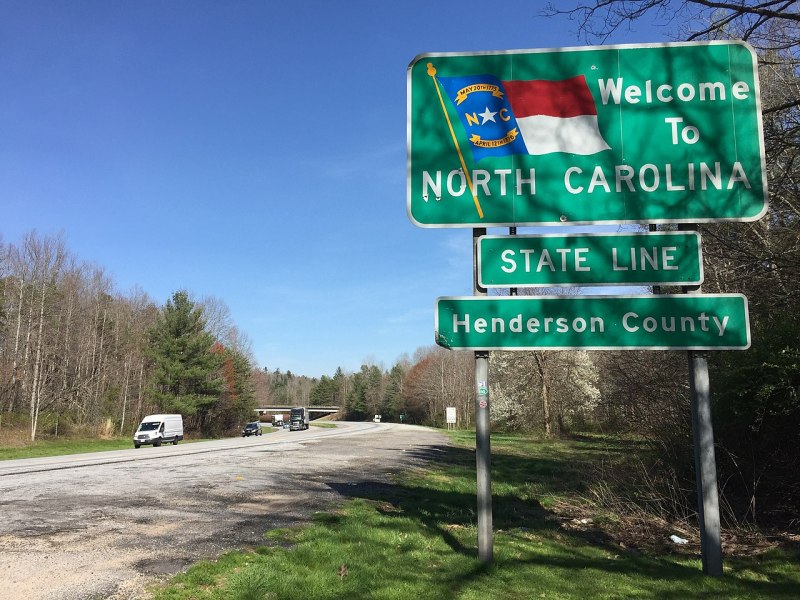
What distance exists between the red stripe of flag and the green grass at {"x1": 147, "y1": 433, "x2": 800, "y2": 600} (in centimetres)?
526

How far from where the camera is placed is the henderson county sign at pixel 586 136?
258 inches

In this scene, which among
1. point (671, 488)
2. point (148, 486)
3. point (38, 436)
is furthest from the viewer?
point (38, 436)

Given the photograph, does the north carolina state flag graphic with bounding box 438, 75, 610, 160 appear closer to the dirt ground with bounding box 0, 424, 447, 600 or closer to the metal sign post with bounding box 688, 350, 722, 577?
the metal sign post with bounding box 688, 350, 722, 577

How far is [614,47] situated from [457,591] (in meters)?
6.34

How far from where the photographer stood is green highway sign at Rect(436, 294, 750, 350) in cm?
610

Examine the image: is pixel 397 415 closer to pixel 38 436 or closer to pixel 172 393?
pixel 172 393

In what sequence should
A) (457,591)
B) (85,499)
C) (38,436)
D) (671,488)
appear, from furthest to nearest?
(38,436)
(85,499)
(671,488)
(457,591)

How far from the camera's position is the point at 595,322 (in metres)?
6.28

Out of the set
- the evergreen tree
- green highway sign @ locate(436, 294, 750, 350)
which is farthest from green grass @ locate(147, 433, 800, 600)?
the evergreen tree

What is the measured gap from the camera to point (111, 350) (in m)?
57.5

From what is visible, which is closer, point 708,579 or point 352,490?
point 708,579

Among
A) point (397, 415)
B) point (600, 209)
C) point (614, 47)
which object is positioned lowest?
point (397, 415)

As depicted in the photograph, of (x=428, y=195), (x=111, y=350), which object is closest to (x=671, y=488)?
(x=428, y=195)

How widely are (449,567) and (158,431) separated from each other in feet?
124
